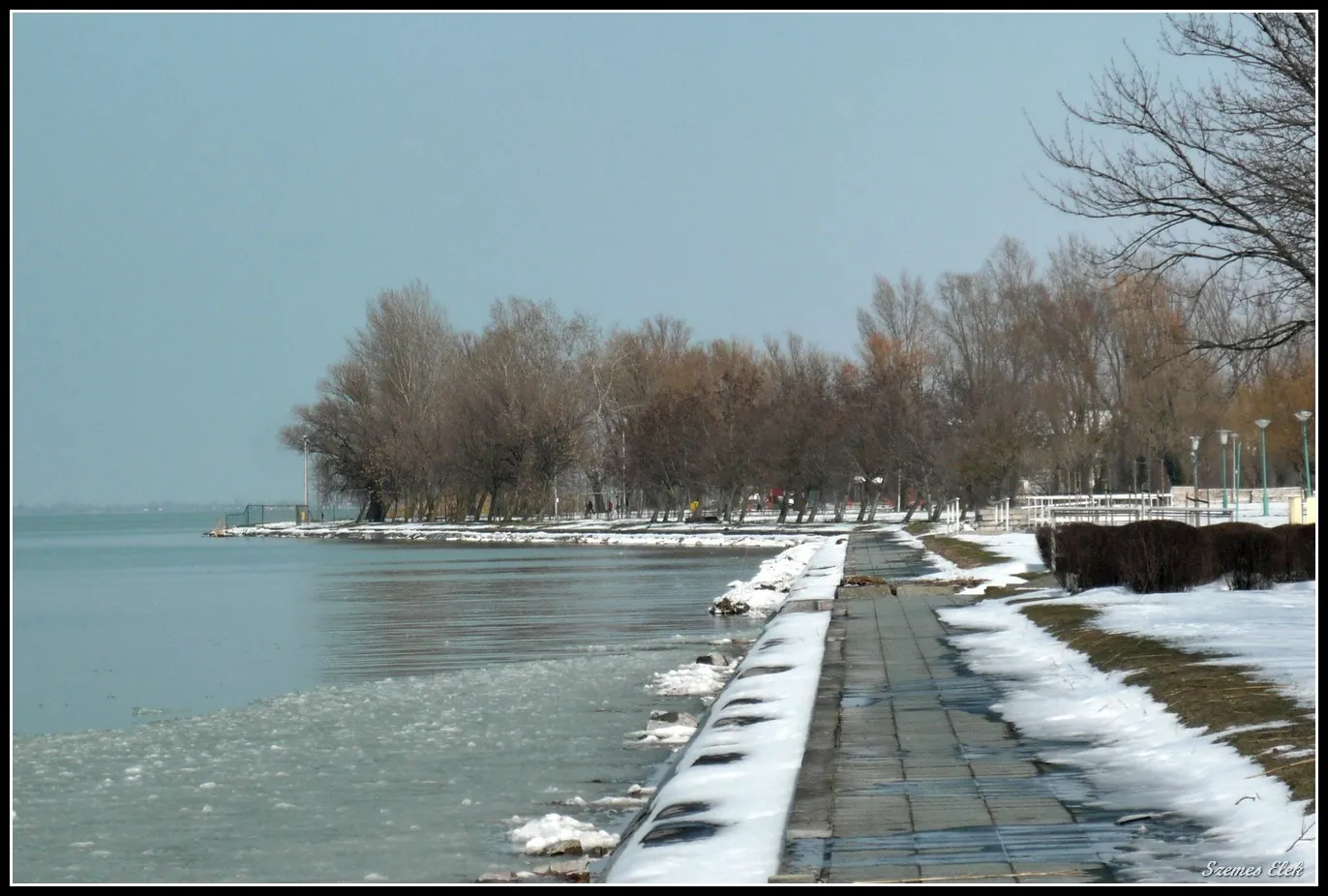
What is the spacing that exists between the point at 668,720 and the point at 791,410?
64385mm

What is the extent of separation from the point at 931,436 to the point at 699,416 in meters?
16.3

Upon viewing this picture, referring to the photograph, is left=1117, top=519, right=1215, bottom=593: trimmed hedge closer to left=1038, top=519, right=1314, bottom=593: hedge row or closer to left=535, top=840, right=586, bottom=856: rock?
left=1038, top=519, right=1314, bottom=593: hedge row

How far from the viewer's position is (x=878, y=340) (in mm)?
91375

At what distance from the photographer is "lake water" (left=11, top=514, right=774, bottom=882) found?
365 inches

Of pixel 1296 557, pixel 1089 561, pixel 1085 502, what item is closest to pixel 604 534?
pixel 1085 502

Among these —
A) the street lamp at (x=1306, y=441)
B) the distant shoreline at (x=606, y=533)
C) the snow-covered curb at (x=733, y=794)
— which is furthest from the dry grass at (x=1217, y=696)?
the distant shoreline at (x=606, y=533)

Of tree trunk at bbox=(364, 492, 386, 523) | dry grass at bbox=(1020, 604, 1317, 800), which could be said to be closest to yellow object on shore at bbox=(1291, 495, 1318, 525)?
dry grass at bbox=(1020, 604, 1317, 800)

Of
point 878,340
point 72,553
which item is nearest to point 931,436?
point 878,340

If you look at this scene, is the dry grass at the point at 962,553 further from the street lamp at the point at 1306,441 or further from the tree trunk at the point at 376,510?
the tree trunk at the point at 376,510

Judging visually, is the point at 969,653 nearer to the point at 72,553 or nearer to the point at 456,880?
the point at 456,880

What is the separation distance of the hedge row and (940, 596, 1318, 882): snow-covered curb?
6.00 meters

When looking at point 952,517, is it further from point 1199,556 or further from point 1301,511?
point 1199,556

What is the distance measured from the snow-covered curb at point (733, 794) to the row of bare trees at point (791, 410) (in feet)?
137

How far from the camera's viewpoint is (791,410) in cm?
7694
